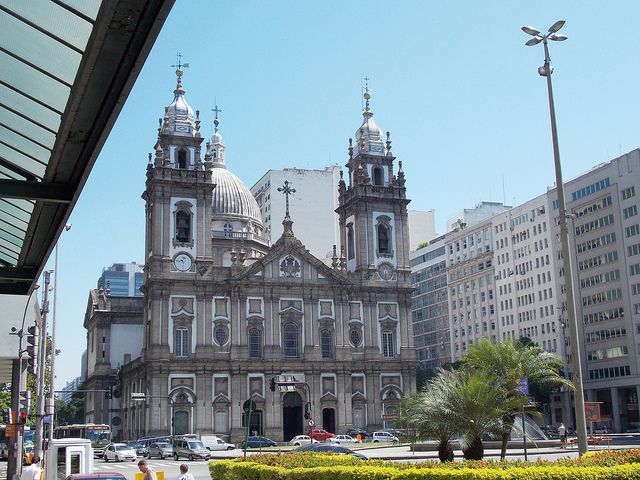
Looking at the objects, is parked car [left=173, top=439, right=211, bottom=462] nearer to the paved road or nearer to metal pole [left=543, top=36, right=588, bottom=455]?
the paved road

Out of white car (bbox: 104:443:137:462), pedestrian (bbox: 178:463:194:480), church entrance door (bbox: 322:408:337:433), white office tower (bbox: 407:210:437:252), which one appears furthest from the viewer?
white office tower (bbox: 407:210:437:252)

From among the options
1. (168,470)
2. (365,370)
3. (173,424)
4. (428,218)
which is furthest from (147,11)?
(428,218)

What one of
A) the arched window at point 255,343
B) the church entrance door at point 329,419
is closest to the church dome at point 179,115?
the arched window at point 255,343

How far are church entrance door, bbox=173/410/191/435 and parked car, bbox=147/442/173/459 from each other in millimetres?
10427

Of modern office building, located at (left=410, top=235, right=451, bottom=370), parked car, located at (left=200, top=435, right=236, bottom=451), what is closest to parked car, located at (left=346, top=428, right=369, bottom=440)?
parked car, located at (left=200, top=435, right=236, bottom=451)

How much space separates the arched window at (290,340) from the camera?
73.8m

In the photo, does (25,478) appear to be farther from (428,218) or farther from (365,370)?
(428,218)

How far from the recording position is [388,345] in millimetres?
77250

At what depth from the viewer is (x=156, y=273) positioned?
7075 centimetres

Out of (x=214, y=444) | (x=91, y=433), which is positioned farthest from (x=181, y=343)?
(x=214, y=444)

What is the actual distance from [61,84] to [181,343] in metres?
63.8

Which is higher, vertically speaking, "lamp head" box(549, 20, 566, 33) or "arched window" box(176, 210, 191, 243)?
"arched window" box(176, 210, 191, 243)

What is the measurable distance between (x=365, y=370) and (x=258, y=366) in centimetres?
995

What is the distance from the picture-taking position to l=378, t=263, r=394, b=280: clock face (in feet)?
257
